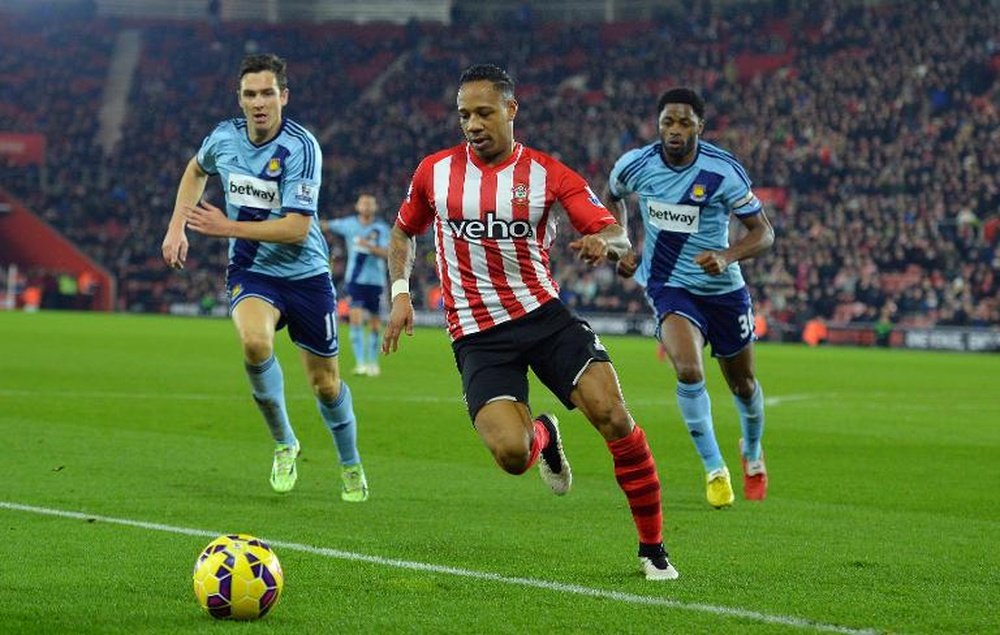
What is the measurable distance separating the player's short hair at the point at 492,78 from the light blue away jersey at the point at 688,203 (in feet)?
10.4

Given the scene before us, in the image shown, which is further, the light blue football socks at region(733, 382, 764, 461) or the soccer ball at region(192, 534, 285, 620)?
the light blue football socks at region(733, 382, 764, 461)

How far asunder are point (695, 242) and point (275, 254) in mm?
2803

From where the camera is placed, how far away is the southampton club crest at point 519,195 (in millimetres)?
7207

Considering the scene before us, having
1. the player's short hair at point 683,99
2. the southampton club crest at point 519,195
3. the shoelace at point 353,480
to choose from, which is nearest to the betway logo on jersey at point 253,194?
the shoelace at point 353,480

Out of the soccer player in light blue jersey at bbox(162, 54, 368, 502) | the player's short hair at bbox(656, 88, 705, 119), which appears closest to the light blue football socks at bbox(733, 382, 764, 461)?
the player's short hair at bbox(656, 88, 705, 119)

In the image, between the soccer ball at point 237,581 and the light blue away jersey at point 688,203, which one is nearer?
the soccer ball at point 237,581

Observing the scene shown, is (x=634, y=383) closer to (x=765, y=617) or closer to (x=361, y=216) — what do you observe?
(x=361, y=216)

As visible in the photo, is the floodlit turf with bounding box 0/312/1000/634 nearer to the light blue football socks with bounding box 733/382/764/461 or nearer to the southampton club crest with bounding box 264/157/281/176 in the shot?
the light blue football socks with bounding box 733/382/764/461

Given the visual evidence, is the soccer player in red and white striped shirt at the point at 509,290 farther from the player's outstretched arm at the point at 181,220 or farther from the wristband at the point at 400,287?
the player's outstretched arm at the point at 181,220

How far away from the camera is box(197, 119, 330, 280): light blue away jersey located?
957 cm

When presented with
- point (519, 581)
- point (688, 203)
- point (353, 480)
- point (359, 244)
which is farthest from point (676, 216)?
point (359, 244)

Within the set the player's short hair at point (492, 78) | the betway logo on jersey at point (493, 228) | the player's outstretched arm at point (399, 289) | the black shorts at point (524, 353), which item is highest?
the player's short hair at point (492, 78)

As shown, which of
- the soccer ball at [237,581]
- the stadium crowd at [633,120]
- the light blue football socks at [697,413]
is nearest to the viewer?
the soccer ball at [237,581]

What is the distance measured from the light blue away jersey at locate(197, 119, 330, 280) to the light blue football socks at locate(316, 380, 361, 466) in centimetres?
84
